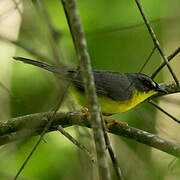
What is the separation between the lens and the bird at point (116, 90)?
4.95m

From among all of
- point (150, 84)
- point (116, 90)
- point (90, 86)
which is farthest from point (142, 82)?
point (90, 86)

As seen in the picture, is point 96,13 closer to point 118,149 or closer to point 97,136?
point 118,149

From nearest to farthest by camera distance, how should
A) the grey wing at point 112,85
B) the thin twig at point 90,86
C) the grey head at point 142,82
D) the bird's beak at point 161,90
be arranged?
the thin twig at point 90,86 → the bird's beak at point 161,90 → the grey wing at point 112,85 → the grey head at point 142,82

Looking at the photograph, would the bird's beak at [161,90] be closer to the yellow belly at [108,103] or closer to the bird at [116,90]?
the bird at [116,90]

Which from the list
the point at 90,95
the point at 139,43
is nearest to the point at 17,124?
the point at 90,95

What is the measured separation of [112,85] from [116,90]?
12 cm

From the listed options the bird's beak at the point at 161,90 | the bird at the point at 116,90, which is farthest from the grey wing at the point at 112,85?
the bird's beak at the point at 161,90

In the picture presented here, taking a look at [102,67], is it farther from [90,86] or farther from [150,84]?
[90,86]

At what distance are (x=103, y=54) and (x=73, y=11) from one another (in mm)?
4374

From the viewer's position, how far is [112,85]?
5332mm

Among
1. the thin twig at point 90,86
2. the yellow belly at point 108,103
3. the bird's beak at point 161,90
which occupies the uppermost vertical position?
the bird's beak at point 161,90

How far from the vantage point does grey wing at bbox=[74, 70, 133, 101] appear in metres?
5.14

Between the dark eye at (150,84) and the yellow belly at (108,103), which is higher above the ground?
the dark eye at (150,84)

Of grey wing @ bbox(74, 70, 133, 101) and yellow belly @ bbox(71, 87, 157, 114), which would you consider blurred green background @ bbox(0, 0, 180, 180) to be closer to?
yellow belly @ bbox(71, 87, 157, 114)
